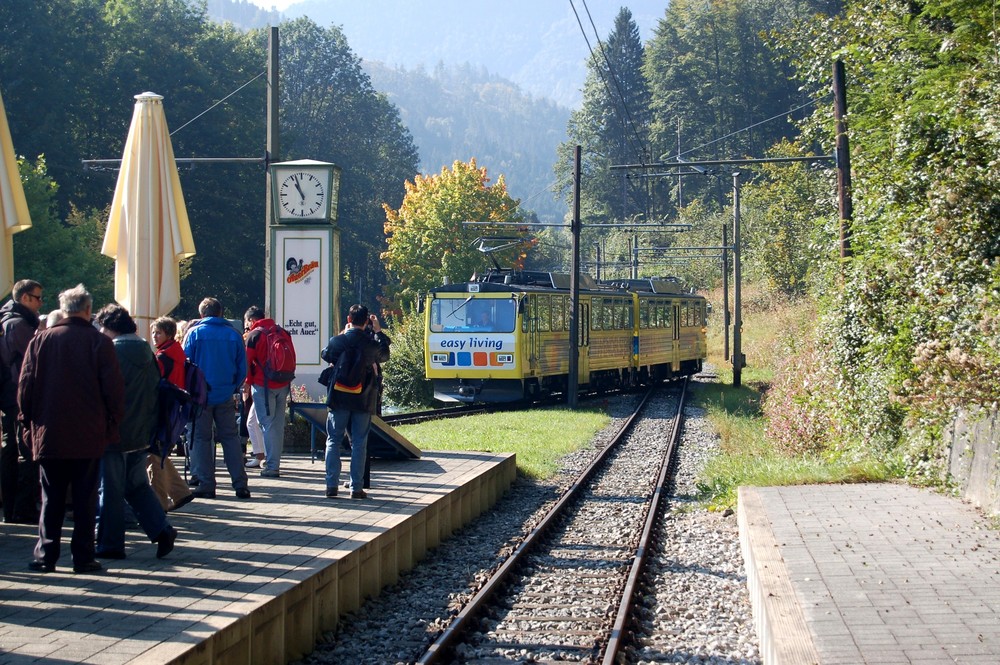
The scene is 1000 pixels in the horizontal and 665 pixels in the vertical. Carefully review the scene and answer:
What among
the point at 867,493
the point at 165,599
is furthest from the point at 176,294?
the point at 867,493

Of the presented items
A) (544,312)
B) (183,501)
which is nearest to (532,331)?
(544,312)

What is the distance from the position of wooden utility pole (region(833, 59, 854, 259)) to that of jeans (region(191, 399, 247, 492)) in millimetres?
10898

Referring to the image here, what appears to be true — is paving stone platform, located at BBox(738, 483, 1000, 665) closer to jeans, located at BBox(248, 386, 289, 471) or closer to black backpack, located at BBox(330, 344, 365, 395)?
black backpack, located at BBox(330, 344, 365, 395)

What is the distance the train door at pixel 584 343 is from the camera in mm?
30578

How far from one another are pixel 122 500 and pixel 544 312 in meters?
21.7

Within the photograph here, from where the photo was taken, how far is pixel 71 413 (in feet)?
22.6

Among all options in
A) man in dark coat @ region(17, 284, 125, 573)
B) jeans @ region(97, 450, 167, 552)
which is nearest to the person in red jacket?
jeans @ region(97, 450, 167, 552)

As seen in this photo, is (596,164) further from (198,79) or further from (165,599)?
(165,599)

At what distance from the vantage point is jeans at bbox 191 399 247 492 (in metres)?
10.1

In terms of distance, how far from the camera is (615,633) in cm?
750

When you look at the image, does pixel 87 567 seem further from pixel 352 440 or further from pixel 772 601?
pixel 772 601

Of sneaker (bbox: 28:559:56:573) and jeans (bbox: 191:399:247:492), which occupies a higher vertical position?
jeans (bbox: 191:399:247:492)

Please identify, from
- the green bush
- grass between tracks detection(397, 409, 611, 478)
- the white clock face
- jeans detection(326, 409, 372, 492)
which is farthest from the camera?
the green bush

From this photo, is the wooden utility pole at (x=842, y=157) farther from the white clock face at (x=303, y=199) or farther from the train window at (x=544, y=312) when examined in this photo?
the train window at (x=544, y=312)
